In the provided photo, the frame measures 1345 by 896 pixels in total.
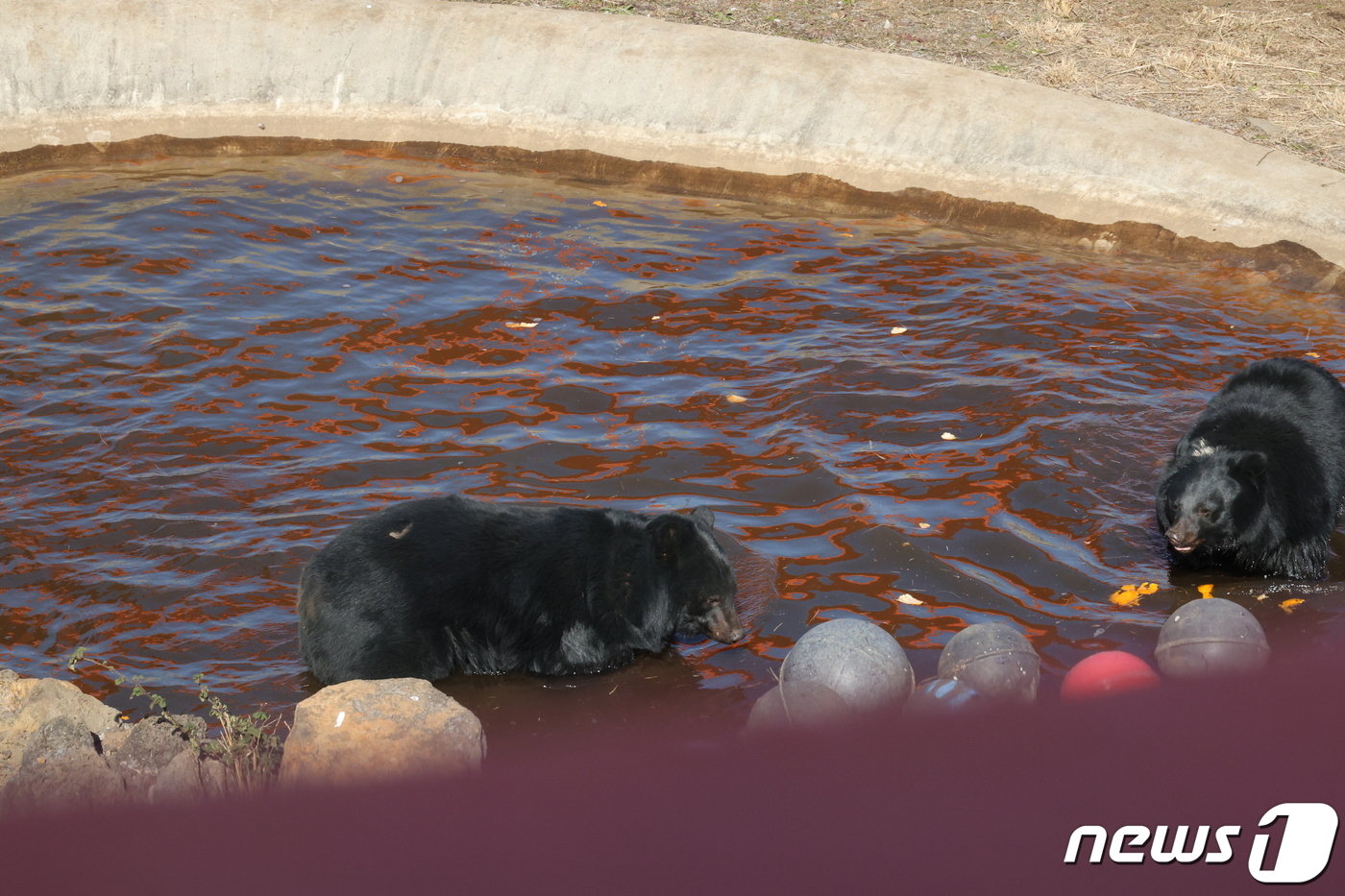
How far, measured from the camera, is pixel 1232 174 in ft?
38.5

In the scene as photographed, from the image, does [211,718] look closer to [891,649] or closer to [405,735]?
[405,735]

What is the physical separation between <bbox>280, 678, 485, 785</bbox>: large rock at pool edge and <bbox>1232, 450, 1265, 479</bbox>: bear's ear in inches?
174

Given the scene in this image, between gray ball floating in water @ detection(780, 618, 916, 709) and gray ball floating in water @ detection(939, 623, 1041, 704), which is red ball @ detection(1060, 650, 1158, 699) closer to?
gray ball floating in water @ detection(939, 623, 1041, 704)

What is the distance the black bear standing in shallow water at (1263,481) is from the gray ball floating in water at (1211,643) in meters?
1.10

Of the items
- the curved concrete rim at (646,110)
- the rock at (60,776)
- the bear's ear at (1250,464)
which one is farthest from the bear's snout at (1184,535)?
the curved concrete rim at (646,110)

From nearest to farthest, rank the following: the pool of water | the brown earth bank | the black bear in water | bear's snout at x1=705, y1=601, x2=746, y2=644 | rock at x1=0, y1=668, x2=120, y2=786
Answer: rock at x1=0, y1=668, x2=120, y2=786 → the black bear in water → bear's snout at x1=705, y1=601, x2=746, y2=644 → the pool of water → the brown earth bank

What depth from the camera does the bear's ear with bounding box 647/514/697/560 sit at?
596 centimetres

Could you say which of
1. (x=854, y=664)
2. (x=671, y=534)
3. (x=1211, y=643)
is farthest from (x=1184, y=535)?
(x=671, y=534)

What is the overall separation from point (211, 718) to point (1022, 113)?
9948 millimetres

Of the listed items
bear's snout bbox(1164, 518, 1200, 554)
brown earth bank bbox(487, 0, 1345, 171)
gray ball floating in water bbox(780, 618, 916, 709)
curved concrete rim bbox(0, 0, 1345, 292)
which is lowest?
gray ball floating in water bbox(780, 618, 916, 709)

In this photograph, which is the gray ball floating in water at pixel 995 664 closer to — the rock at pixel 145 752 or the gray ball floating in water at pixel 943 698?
the gray ball floating in water at pixel 943 698

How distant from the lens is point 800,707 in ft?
17.7

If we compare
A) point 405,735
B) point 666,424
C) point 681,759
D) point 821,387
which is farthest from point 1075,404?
point 405,735

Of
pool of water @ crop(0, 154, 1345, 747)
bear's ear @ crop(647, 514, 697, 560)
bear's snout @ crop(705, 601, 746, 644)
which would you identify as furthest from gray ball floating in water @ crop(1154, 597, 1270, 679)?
bear's ear @ crop(647, 514, 697, 560)
